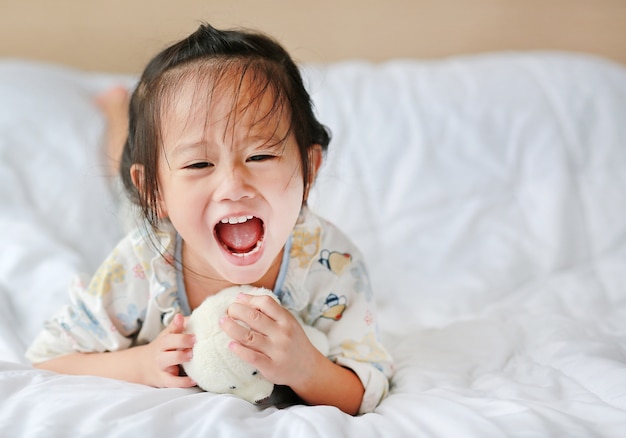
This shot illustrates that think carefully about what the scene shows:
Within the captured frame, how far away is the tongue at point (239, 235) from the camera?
91 cm

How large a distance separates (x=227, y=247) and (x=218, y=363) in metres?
0.14

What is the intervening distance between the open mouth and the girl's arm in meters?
0.11

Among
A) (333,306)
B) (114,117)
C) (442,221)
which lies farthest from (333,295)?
(114,117)

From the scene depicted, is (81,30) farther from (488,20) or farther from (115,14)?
(488,20)

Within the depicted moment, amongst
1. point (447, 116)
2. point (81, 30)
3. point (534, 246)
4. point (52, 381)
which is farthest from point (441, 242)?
point (81, 30)

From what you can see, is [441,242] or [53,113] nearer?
[441,242]

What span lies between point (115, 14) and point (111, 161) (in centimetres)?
63

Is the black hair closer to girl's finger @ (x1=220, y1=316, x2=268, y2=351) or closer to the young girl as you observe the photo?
the young girl

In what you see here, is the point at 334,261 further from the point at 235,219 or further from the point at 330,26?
the point at 330,26

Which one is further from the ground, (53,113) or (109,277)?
(53,113)

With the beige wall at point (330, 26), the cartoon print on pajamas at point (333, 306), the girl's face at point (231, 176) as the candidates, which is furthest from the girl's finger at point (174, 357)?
the beige wall at point (330, 26)

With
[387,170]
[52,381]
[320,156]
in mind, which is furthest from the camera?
[387,170]

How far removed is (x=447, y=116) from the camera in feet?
5.36

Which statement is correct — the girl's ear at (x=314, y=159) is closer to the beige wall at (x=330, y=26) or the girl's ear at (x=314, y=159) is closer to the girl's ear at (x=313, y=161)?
the girl's ear at (x=313, y=161)
